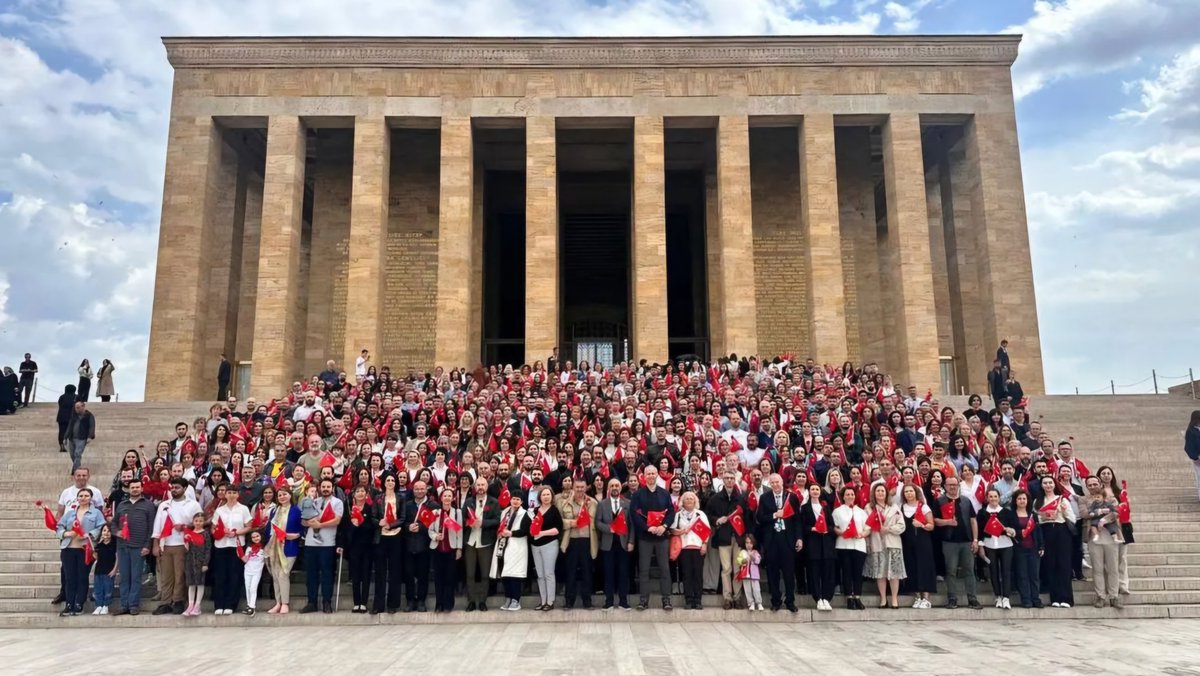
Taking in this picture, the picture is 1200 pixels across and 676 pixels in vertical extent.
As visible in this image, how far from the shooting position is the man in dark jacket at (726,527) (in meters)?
9.21

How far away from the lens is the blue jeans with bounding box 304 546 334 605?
30.1 ft

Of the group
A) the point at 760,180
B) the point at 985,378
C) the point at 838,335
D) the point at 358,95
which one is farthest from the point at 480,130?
the point at 985,378

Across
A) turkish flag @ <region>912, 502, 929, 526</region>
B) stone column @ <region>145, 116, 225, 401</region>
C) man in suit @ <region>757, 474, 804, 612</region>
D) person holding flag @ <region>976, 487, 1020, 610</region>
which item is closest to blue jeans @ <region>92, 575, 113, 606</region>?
man in suit @ <region>757, 474, 804, 612</region>

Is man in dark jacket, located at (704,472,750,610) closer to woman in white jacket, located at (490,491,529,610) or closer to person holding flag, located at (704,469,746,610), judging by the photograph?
person holding flag, located at (704,469,746,610)

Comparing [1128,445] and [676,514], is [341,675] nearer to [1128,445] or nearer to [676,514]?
[676,514]

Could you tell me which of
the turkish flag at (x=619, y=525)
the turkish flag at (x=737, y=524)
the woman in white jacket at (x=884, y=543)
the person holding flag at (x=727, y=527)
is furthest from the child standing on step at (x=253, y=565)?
the woman in white jacket at (x=884, y=543)

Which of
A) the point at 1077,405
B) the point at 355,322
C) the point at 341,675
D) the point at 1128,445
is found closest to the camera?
the point at 341,675

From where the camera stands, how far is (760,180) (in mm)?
27188

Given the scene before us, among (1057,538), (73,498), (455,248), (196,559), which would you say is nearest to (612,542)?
(196,559)

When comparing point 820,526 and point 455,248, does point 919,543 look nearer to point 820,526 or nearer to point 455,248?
point 820,526

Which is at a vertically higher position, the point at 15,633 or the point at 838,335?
the point at 838,335

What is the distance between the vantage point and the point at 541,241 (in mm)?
23328

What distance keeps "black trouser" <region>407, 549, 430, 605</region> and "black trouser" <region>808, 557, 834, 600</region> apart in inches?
175

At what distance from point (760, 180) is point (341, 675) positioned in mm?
23488
